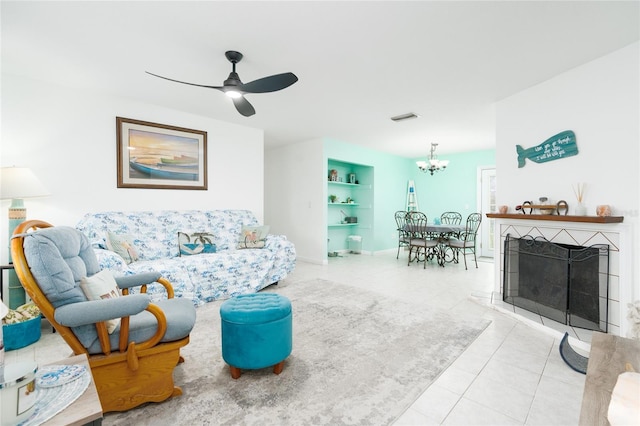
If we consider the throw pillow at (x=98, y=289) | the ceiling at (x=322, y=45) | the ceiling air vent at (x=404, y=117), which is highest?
the ceiling air vent at (x=404, y=117)

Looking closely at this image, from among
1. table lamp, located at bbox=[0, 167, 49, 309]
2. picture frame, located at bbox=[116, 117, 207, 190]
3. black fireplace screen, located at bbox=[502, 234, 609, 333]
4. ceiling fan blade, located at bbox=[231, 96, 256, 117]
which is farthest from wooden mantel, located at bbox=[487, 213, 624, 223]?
table lamp, located at bbox=[0, 167, 49, 309]

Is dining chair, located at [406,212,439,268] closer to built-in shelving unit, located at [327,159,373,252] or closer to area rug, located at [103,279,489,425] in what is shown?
built-in shelving unit, located at [327,159,373,252]

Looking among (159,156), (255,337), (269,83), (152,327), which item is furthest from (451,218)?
(152,327)

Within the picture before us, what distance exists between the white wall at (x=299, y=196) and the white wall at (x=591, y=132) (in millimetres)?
3263

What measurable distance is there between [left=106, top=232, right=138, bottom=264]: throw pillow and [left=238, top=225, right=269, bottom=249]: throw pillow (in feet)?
4.35

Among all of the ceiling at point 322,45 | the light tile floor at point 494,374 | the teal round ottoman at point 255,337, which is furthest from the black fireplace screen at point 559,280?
the teal round ottoman at point 255,337

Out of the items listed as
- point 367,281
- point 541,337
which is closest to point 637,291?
point 541,337

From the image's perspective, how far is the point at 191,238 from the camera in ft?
12.7

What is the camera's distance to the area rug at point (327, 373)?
5.30 ft

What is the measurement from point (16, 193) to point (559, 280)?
5.03 m

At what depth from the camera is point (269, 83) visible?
246 cm

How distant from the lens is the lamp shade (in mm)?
2650

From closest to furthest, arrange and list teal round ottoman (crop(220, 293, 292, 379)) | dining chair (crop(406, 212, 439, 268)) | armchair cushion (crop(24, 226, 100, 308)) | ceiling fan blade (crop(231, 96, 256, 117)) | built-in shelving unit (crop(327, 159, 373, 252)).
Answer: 1. armchair cushion (crop(24, 226, 100, 308))
2. teal round ottoman (crop(220, 293, 292, 379))
3. ceiling fan blade (crop(231, 96, 256, 117))
4. dining chair (crop(406, 212, 439, 268))
5. built-in shelving unit (crop(327, 159, 373, 252))

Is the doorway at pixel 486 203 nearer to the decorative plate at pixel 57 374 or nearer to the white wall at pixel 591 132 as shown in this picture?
the white wall at pixel 591 132
